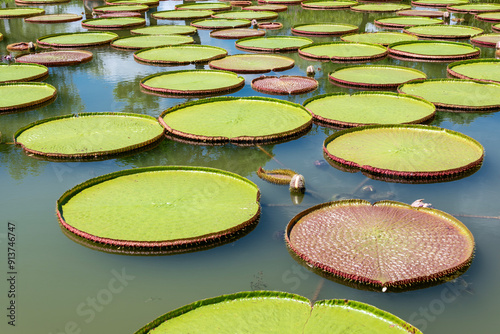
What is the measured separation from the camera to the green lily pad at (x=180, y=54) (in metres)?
10.2

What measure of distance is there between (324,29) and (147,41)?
4914 millimetres

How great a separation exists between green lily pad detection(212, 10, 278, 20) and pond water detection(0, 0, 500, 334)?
8949mm

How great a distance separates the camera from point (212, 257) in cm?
410

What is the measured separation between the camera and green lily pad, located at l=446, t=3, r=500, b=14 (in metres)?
15.6

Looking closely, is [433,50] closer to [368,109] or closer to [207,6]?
[368,109]

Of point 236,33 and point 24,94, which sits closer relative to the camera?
point 24,94

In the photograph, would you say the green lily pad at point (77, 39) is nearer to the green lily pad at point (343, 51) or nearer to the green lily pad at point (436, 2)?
the green lily pad at point (343, 51)

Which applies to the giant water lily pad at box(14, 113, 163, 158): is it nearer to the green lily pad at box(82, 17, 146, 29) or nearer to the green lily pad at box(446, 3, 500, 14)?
the green lily pad at box(82, 17, 146, 29)

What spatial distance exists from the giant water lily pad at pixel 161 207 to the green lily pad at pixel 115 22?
34.1 ft

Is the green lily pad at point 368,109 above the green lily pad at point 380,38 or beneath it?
beneath

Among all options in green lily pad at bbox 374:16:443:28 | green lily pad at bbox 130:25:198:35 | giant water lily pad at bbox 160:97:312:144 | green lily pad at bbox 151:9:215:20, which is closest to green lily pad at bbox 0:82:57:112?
giant water lily pad at bbox 160:97:312:144

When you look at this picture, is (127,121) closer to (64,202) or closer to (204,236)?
(64,202)

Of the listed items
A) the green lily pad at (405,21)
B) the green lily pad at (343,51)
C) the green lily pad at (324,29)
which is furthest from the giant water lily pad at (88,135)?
the green lily pad at (405,21)

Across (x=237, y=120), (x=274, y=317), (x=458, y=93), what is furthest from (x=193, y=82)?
(x=274, y=317)
